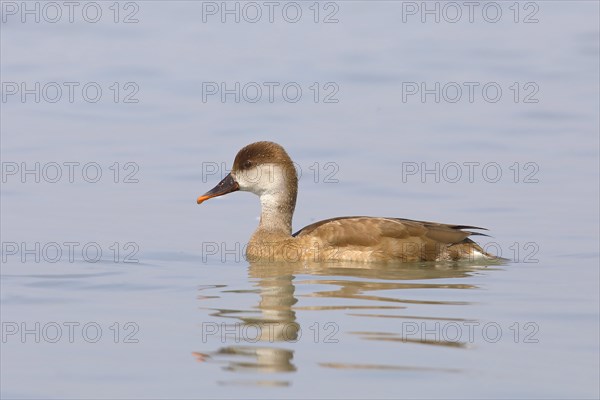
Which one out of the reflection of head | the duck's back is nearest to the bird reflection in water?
the reflection of head

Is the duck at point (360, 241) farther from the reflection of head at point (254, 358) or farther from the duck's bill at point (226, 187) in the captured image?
the reflection of head at point (254, 358)

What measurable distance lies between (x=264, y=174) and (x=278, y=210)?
390mm

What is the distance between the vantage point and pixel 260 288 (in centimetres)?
1187

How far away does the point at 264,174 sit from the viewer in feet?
46.1

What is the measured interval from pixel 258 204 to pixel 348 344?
6613mm

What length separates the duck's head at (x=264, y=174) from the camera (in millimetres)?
13984

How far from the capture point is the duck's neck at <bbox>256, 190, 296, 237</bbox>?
46.2 feet

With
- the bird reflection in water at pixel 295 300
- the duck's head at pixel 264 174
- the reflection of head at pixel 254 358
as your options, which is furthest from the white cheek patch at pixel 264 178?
the reflection of head at pixel 254 358

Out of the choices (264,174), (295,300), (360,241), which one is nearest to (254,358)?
(295,300)

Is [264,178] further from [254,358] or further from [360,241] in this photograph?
[254,358]

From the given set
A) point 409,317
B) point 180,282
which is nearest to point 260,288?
point 180,282

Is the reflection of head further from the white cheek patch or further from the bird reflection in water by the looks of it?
the white cheek patch

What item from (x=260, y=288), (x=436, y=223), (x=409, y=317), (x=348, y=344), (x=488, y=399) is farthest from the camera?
(x=436, y=223)

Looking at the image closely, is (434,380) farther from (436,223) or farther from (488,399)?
(436,223)
